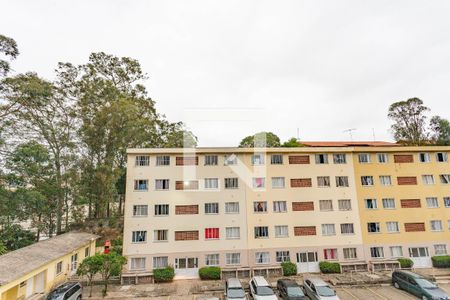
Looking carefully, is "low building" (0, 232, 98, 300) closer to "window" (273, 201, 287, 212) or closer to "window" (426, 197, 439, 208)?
"window" (273, 201, 287, 212)

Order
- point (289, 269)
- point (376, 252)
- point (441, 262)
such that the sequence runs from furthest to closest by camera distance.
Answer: point (376, 252)
point (441, 262)
point (289, 269)

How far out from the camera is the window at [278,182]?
2778 centimetres

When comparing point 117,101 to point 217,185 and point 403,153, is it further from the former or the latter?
point 403,153

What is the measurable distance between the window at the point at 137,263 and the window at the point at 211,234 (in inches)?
275

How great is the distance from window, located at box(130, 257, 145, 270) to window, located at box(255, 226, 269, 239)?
12244mm

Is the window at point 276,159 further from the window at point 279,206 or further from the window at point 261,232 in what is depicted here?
the window at point 261,232

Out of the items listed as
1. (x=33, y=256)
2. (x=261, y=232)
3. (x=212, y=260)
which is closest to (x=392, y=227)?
(x=261, y=232)

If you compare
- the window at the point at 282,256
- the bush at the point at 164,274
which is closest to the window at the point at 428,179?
the window at the point at 282,256

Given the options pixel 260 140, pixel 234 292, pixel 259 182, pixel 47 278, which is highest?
pixel 260 140

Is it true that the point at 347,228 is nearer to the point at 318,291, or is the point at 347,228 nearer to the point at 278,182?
the point at 278,182

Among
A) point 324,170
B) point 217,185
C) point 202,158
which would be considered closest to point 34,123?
point 202,158

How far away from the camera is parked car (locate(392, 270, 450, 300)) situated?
58.4 feet

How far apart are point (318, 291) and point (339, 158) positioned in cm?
1615

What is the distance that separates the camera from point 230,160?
27.9m
